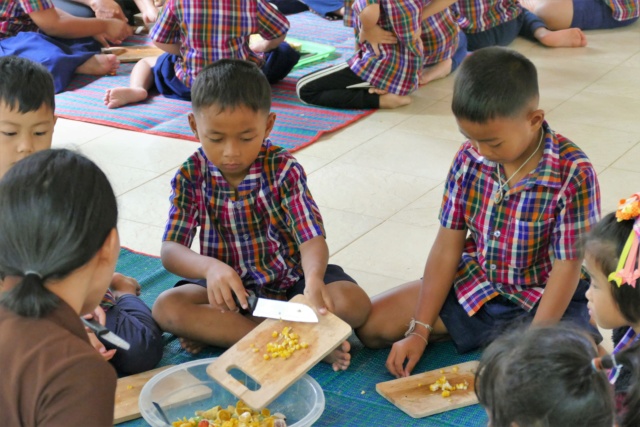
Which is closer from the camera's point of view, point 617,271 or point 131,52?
point 617,271

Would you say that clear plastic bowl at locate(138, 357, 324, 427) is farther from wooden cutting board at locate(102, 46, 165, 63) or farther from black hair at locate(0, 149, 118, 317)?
wooden cutting board at locate(102, 46, 165, 63)

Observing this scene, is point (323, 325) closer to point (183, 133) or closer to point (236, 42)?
point (183, 133)

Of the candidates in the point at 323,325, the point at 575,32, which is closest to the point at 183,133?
the point at 323,325

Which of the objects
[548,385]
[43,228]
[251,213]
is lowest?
[251,213]

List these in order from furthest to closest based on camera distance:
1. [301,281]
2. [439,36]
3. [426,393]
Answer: [439,36]
[301,281]
[426,393]

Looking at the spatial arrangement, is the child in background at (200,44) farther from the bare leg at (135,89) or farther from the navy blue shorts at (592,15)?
the navy blue shorts at (592,15)

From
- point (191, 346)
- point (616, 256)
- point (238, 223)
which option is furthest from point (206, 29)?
point (616, 256)

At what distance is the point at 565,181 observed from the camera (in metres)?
2.05

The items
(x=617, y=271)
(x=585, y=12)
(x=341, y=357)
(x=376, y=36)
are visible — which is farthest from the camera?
(x=585, y=12)

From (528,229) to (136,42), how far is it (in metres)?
3.19

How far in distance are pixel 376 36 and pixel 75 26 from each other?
1.46m

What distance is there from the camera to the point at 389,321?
88.9 inches

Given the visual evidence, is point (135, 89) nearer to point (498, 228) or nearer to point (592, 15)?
point (498, 228)

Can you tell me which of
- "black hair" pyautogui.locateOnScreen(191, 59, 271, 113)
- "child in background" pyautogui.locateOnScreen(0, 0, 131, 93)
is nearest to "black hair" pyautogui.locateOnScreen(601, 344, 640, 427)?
"black hair" pyautogui.locateOnScreen(191, 59, 271, 113)
